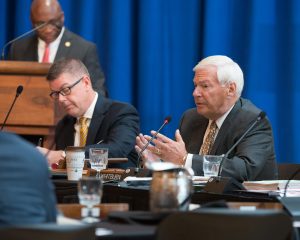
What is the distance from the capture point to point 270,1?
21.0 feet

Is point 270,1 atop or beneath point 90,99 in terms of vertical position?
atop

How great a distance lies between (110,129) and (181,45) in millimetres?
1765

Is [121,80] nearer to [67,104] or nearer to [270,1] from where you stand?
[270,1]

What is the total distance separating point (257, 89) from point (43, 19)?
5.66ft

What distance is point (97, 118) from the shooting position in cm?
504

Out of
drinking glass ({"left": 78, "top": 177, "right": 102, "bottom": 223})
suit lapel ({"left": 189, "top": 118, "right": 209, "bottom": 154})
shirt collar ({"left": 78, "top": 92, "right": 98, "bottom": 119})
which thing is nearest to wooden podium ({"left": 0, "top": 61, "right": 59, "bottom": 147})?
shirt collar ({"left": 78, "top": 92, "right": 98, "bottom": 119})

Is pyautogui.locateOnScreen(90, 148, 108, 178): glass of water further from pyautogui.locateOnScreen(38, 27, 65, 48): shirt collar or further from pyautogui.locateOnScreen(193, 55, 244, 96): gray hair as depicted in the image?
pyautogui.locateOnScreen(38, 27, 65, 48): shirt collar

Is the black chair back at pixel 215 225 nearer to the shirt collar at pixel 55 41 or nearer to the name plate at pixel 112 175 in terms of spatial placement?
the name plate at pixel 112 175

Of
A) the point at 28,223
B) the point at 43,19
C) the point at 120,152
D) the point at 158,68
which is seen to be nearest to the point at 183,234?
the point at 28,223

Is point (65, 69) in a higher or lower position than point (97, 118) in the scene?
higher

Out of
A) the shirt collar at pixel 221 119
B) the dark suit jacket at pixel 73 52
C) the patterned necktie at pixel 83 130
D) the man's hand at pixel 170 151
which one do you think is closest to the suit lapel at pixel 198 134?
the shirt collar at pixel 221 119

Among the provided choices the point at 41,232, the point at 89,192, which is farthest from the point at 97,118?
the point at 41,232

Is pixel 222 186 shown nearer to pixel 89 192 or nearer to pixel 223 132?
pixel 89 192

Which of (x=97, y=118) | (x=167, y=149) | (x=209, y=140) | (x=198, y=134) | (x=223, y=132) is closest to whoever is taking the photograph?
(x=167, y=149)
